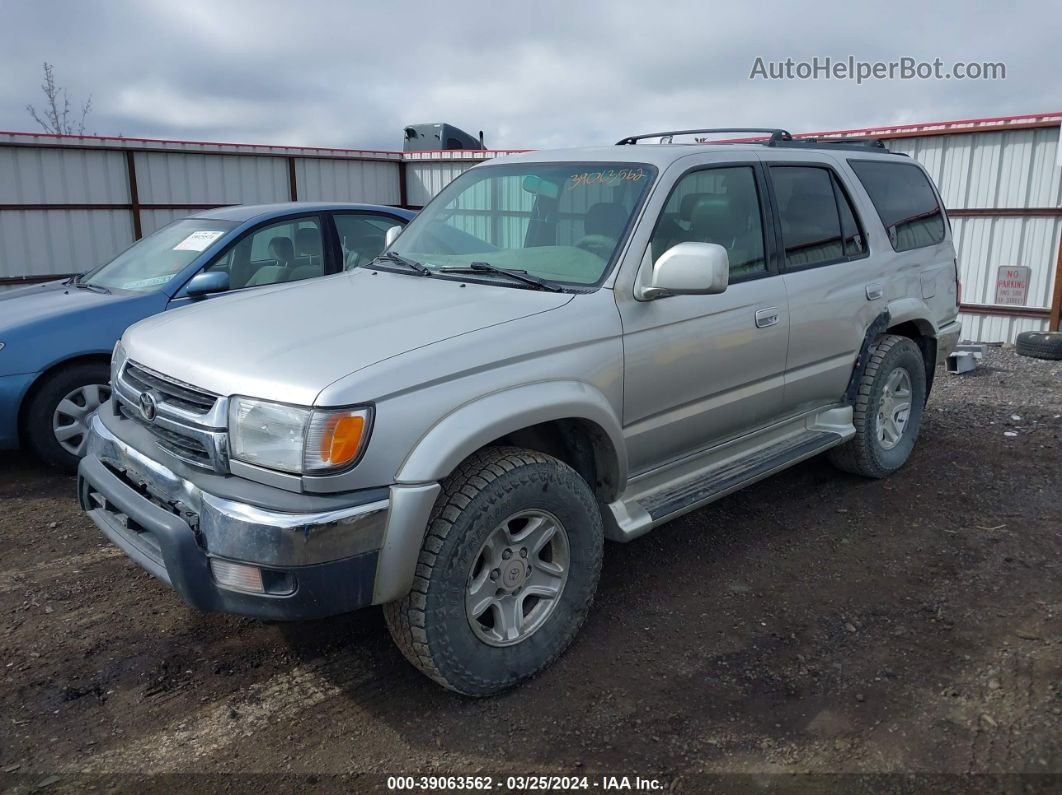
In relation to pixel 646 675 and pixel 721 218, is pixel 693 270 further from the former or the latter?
pixel 646 675

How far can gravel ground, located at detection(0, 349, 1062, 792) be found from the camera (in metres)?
2.80

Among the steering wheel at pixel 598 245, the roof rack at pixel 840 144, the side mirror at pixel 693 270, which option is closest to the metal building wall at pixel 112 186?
the roof rack at pixel 840 144

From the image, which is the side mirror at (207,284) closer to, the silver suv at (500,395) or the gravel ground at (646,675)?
the gravel ground at (646,675)

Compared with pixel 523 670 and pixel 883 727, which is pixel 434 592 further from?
pixel 883 727

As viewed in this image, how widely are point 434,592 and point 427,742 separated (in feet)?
1.71

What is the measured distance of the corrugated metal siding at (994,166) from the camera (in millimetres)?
10078

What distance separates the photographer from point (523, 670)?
3.17 meters

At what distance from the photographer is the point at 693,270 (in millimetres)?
3270

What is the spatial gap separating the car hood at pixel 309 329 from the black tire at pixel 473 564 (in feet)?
1.68

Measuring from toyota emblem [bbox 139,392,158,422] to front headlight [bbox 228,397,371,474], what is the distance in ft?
2.00

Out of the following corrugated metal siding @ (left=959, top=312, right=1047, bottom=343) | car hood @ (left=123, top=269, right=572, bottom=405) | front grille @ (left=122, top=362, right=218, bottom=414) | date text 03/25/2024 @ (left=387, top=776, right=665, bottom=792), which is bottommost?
date text 03/25/2024 @ (left=387, top=776, right=665, bottom=792)

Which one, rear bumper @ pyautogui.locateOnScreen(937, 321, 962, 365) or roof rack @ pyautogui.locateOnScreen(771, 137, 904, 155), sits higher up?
roof rack @ pyautogui.locateOnScreen(771, 137, 904, 155)

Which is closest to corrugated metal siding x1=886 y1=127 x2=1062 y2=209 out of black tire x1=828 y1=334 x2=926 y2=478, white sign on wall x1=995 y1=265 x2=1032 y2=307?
white sign on wall x1=995 y1=265 x2=1032 y2=307

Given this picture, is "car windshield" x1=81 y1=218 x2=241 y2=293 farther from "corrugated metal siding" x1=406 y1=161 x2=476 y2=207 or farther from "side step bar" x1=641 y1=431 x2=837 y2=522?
"corrugated metal siding" x1=406 y1=161 x2=476 y2=207
